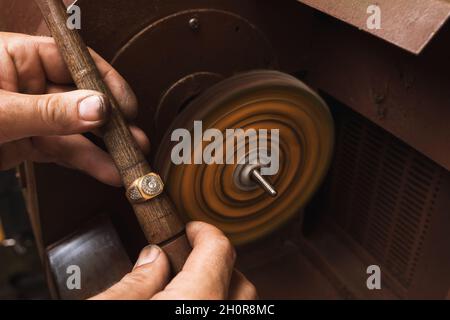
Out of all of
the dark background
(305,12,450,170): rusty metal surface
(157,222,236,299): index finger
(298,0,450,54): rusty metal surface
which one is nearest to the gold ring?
(157,222,236,299): index finger

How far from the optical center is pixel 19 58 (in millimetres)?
820

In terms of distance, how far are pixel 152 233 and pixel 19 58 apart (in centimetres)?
41

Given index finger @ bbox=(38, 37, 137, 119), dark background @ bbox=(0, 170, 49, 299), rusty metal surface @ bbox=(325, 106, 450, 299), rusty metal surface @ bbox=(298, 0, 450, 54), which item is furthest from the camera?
dark background @ bbox=(0, 170, 49, 299)

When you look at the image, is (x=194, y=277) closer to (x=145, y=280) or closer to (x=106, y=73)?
(x=145, y=280)

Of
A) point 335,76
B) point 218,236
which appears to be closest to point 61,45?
point 218,236

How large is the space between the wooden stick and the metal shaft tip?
0.71ft

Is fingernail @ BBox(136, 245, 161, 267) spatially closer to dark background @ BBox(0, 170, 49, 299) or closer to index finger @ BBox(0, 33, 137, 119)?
index finger @ BBox(0, 33, 137, 119)

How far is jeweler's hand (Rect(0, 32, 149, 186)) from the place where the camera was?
26.7 inches

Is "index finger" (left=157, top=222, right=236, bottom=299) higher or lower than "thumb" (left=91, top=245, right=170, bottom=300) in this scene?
higher

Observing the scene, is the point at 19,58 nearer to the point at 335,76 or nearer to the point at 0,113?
the point at 0,113

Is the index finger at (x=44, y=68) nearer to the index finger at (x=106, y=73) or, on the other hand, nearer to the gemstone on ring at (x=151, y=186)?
the index finger at (x=106, y=73)

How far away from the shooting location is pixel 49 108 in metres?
0.68
